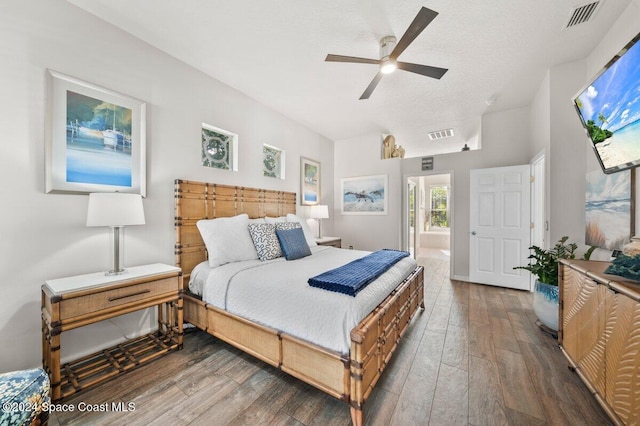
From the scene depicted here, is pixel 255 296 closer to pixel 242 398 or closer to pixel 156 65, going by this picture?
pixel 242 398

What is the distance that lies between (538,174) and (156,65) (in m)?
5.43

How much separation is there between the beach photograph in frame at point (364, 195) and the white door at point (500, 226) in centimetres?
165

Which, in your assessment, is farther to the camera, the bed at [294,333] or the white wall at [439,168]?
the white wall at [439,168]

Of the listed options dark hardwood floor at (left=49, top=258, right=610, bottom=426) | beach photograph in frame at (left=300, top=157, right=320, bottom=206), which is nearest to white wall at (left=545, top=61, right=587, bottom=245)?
dark hardwood floor at (left=49, top=258, right=610, bottom=426)

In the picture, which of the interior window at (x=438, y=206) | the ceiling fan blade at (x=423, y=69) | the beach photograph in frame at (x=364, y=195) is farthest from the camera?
the interior window at (x=438, y=206)

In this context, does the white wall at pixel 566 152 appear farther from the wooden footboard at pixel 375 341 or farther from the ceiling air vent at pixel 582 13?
the wooden footboard at pixel 375 341

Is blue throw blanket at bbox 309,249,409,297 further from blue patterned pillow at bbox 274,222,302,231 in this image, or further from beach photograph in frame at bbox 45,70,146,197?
beach photograph in frame at bbox 45,70,146,197

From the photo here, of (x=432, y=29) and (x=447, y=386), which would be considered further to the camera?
(x=432, y=29)

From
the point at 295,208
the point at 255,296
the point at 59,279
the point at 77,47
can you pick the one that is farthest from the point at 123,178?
the point at 295,208

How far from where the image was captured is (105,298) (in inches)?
69.1

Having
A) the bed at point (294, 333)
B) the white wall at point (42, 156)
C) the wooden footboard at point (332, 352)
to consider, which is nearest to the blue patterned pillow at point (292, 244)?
the bed at point (294, 333)

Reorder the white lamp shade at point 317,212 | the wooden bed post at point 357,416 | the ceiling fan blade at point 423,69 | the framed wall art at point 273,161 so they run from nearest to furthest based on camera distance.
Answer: the wooden bed post at point 357,416 → the ceiling fan blade at point 423,69 → the framed wall art at point 273,161 → the white lamp shade at point 317,212

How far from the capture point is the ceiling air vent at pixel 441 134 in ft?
16.5

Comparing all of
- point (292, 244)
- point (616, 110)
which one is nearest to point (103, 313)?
point (292, 244)
